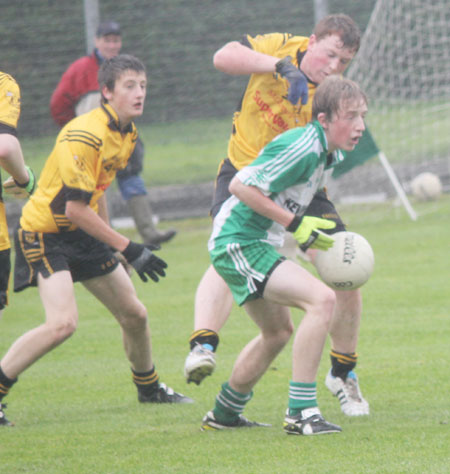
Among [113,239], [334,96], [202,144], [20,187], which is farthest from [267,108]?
[202,144]

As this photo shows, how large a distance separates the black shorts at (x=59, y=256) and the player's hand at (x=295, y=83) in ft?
4.20

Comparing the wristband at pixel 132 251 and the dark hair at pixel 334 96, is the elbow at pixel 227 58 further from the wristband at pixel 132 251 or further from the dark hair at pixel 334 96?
the wristband at pixel 132 251

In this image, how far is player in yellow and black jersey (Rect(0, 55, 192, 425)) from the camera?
4.90 meters

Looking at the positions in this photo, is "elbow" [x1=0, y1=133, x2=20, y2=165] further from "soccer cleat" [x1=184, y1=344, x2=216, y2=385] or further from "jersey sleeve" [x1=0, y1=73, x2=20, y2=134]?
"soccer cleat" [x1=184, y1=344, x2=216, y2=385]

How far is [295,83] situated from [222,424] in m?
1.70

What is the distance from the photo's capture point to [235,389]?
471 centimetres

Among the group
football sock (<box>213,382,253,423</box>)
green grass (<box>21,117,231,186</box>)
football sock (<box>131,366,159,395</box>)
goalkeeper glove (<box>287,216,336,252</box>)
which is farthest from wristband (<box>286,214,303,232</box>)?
green grass (<box>21,117,231,186</box>)

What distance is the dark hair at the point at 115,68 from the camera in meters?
5.12

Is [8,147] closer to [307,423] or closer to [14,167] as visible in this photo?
[14,167]

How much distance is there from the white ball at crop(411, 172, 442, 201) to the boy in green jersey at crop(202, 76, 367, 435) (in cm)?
887

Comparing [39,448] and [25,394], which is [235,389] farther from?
[25,394]

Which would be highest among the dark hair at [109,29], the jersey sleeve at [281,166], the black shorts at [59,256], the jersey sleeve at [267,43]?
the jersey sleeve at [267,43]

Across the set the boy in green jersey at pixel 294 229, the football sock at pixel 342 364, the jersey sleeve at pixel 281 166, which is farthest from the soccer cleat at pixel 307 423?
the jersey sleeve at pixel 281 166

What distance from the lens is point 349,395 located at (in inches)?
197
